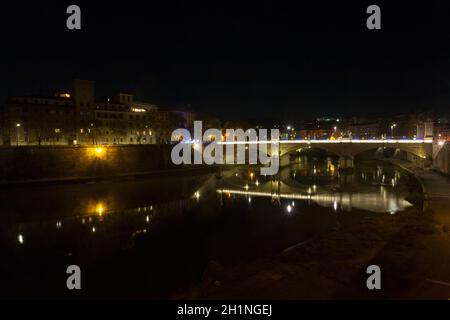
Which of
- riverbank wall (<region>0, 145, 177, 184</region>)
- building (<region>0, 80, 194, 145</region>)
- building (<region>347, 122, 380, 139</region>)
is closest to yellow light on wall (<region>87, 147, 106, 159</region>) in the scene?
riverbank wall (<region>0, 145, 177, 184</region>)

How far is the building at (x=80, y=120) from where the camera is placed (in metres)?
43.1

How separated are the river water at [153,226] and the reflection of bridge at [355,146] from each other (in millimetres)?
9042

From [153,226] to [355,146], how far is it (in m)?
37.8

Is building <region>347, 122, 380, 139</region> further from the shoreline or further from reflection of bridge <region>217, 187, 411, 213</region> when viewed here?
the shoreline

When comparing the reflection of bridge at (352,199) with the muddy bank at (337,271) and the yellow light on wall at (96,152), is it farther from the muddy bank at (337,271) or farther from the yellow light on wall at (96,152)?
the yellow light on wall at (96,152)

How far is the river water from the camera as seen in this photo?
12.5 metres

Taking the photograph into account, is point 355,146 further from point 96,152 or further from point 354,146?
point 96,152

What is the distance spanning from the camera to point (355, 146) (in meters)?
48.8

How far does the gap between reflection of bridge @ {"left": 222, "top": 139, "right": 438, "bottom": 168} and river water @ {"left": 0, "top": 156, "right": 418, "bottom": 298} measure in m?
9.04

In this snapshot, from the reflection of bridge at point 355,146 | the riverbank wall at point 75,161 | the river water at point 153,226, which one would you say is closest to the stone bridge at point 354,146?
the reflection of bridge at point 355,146

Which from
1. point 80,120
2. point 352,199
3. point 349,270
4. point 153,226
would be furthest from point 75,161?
point 349,270
